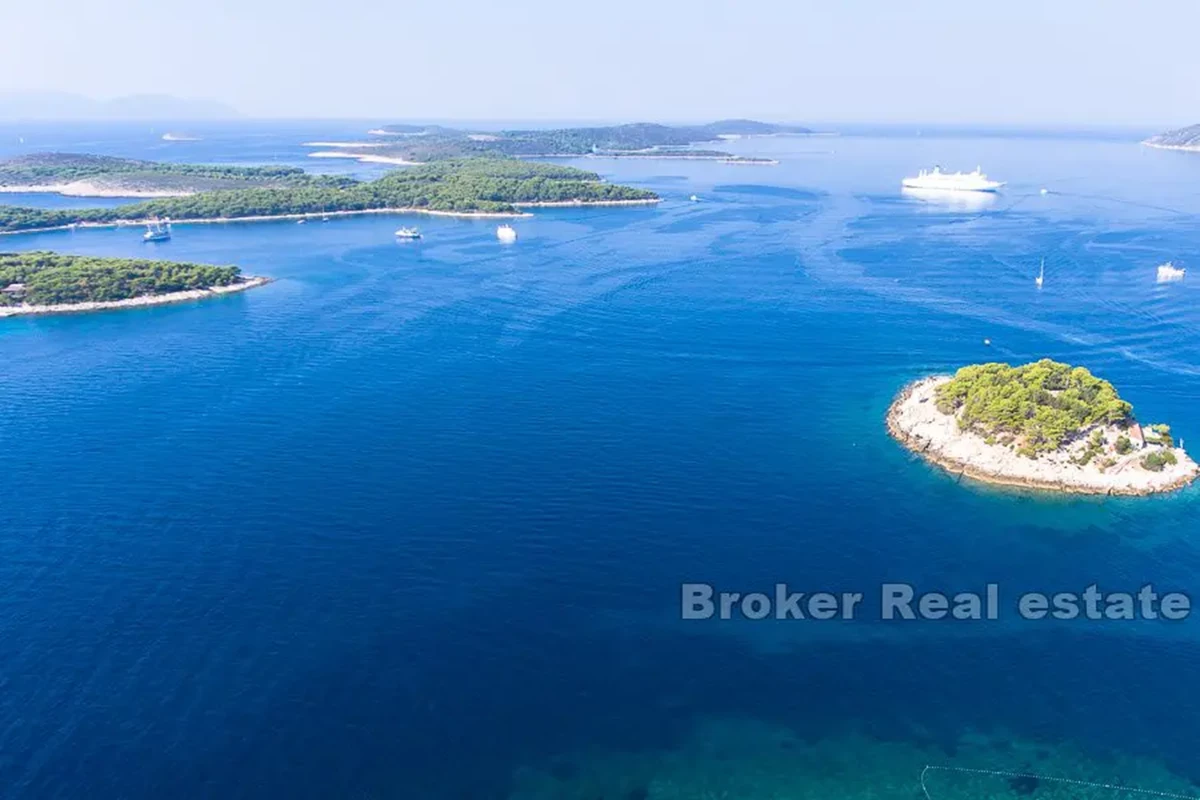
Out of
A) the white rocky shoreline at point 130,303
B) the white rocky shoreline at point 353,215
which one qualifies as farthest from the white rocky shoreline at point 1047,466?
the white rocky shoreline at point 353,215

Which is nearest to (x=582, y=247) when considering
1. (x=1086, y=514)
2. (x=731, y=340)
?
(x=731, y=340)

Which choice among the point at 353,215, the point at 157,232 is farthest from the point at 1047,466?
the point at 353,215

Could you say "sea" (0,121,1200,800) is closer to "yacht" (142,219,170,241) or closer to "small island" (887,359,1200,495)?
"small island" (887,359,1200,495)

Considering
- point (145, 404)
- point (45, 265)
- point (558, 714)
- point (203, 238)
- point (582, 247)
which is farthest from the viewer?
point (203, 238)

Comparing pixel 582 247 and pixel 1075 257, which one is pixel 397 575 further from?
pixel 1075 257

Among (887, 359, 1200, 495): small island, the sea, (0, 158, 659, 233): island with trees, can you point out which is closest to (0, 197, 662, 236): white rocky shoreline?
(0, 158, 659, 233): island with trees
